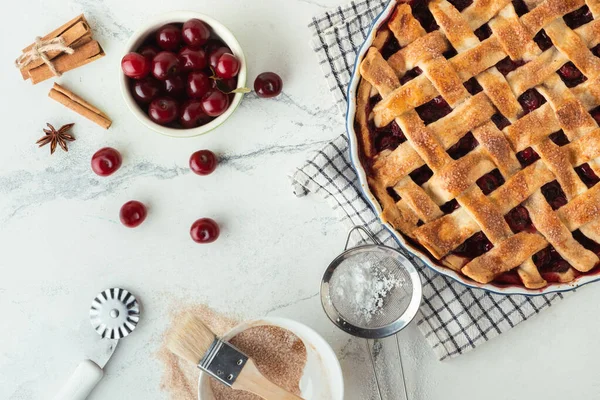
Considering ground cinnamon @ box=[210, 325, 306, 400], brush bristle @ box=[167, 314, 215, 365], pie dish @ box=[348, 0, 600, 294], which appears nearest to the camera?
pie dish @ box=[348, 0, 600, 294]

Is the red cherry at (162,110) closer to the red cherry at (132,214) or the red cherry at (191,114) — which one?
the red cherry at (191,114)

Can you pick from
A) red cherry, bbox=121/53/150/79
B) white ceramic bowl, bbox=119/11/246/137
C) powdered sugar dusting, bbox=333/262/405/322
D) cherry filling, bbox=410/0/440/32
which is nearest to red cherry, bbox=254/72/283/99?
white ceramic bowl, bbox=119/11/246/137

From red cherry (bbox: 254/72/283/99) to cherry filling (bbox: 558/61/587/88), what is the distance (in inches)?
25.5

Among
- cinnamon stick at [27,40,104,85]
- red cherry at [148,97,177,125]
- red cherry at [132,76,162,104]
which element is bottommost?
red cherry at [148,97,177,125]

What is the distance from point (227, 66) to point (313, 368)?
762 millimetres

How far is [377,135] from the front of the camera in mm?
1371

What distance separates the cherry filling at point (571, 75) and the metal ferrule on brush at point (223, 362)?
0.94 meters

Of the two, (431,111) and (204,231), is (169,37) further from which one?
(431,111)

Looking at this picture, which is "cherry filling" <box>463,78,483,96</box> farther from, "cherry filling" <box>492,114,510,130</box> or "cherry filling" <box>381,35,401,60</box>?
"cherry filling" <box>381,35,401,60</box>

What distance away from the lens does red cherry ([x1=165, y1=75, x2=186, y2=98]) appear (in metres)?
1.51

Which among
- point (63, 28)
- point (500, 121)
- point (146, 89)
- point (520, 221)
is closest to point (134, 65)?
point (146, 89)

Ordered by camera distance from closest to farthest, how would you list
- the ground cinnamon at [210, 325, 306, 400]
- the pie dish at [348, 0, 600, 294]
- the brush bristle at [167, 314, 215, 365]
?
the pie dish at [348, 0, 600, 294], the brush bristle at [167, 314, 215, 365], the ground cinnamon at [210, 325, 306, 400]

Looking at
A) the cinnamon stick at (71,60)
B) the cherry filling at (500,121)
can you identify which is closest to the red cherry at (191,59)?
the cinnamon stick at (71,60)

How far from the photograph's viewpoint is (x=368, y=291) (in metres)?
1.50
